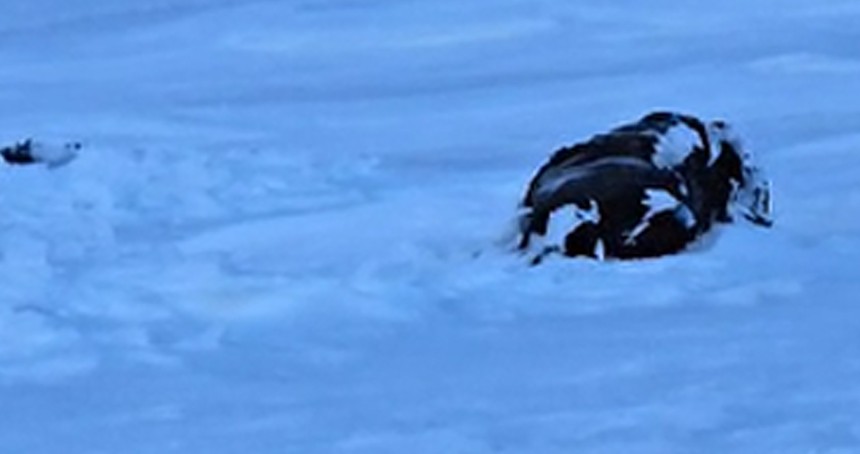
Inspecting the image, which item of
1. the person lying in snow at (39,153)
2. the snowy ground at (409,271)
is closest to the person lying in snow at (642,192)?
the snowy ground at (409,271)

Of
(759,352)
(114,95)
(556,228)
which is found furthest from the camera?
(114,95)

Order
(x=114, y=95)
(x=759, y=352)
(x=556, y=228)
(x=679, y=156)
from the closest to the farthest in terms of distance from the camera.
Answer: (x=759, y=352) → (x=556, y=228) → (x=679, y=156) → (x=114, y=95)

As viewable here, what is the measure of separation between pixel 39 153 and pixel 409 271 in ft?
6.04

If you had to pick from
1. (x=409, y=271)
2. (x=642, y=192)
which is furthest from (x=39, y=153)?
(x=642, y=192)

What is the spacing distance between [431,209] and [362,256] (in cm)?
63

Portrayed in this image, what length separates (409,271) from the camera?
567 cm

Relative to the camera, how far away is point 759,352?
4926mm

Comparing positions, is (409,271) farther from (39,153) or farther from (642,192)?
(39,153)

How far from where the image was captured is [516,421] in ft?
15.0

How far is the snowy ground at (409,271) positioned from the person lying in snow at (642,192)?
3.5 inches

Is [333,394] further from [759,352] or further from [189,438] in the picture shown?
[759,352]

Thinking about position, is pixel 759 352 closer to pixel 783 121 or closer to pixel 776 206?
pixel 776 206

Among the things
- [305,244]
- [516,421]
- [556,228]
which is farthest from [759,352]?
[305,244]

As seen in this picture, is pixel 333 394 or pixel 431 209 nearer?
pixel 333 394
